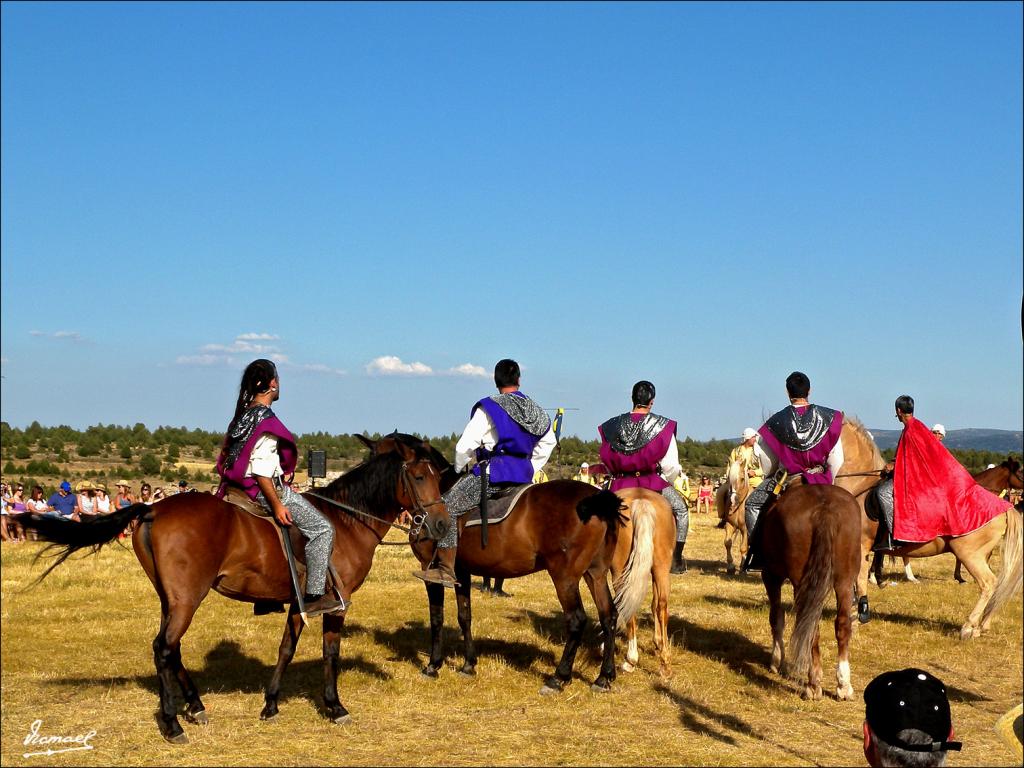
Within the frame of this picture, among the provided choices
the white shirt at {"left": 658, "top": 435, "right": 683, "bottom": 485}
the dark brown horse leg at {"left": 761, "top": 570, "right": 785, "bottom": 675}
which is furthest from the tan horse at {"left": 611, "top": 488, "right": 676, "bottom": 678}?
the dark brown horse leg at {"left": 761, "top": 570, "right": 785, "bottom": 675}

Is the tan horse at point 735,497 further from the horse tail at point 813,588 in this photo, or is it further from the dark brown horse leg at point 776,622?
the horse tail at point 813,588

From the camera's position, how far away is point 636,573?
8.95 metres

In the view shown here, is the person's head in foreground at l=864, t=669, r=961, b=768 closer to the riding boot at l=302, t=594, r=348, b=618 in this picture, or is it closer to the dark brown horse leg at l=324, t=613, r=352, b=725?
the riding boot at l=302, t=594, r=348, b=618

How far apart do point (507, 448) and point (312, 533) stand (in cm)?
207

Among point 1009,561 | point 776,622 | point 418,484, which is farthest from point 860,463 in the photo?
point 418,484

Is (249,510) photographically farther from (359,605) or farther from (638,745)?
(359,605)

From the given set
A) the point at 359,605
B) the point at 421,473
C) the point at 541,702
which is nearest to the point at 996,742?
the point at 541,702

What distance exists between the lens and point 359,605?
43.8 ft

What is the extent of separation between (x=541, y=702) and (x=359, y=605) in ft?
17.7

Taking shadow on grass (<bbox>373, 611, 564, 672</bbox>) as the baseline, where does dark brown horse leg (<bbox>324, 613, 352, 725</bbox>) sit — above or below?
above

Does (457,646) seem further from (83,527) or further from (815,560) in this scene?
(83,527)

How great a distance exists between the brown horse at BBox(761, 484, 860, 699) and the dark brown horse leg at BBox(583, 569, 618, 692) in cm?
150

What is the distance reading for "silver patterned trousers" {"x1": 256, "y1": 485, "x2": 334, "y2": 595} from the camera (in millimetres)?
7656

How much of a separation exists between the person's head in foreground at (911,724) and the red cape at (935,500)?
28.3 ft
